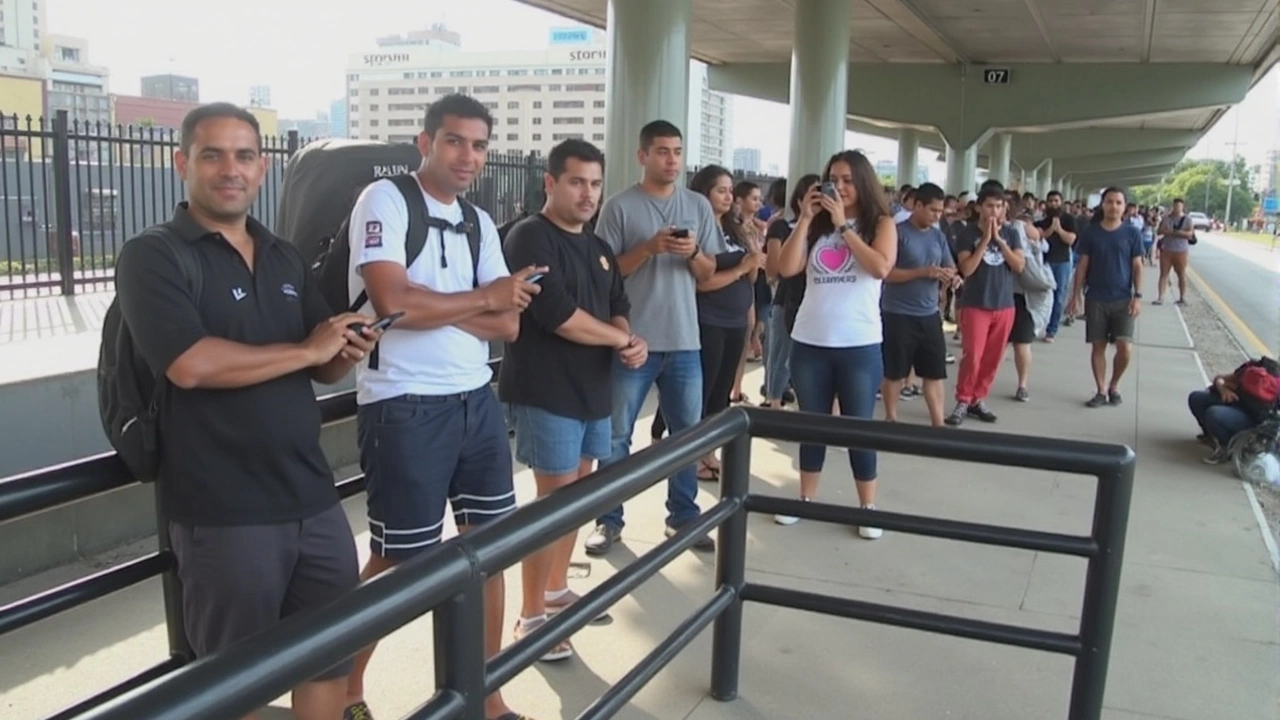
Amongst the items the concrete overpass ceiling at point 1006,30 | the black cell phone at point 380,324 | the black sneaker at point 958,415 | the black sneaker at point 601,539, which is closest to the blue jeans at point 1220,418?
the black sneaker at point 958,415

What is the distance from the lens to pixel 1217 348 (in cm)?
1374

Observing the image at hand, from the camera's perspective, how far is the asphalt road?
15887mm

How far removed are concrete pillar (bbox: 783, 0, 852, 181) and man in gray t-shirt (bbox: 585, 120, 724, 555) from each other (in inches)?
351

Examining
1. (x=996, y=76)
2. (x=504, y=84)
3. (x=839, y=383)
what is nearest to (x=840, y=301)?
(x=839, y=383)

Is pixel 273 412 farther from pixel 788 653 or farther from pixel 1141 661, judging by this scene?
pixel 1141 661

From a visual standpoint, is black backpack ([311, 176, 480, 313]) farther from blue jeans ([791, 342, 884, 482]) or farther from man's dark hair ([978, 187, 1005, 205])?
man's dark hair ([978, 187, 1005, 205])

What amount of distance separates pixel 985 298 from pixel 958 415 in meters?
0.93

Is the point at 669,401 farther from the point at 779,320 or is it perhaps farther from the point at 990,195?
the point at 990,195

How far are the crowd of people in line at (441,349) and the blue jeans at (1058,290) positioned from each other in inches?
347

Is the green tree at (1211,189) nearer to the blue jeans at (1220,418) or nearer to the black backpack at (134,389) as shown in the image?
the blue jeans at (1220,418)

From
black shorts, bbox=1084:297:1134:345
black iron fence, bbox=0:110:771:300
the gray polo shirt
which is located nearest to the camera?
the gray polo shirt

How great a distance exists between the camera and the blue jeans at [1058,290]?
43.5 feet

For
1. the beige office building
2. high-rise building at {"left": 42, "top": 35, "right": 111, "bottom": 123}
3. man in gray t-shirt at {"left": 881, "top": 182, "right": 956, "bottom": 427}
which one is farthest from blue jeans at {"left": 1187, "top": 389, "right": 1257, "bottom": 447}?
high-rise building at {"left": 42, "top": 35, "right": 111, "bottom": 123}

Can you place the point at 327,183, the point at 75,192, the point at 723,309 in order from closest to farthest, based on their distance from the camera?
1. the point at 327,183
2. the point at 723,309
3. the point at 75,192
